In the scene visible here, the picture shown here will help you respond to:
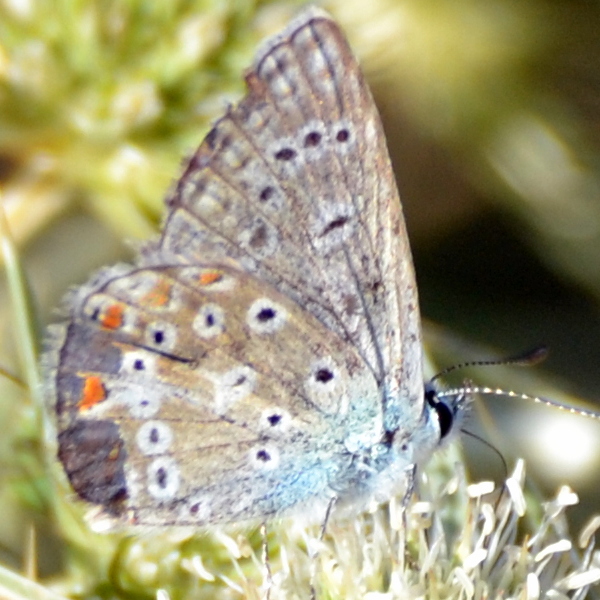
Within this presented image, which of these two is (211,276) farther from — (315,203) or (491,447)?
(491,447)

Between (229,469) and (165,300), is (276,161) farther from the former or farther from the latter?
(229,469)

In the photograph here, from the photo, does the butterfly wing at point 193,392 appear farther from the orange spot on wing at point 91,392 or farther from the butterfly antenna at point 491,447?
the butterfly antenna at point 491,447

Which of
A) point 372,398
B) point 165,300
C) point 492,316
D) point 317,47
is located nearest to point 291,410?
point 372,398

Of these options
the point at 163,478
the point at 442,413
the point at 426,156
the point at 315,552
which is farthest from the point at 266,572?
the point at 426,156

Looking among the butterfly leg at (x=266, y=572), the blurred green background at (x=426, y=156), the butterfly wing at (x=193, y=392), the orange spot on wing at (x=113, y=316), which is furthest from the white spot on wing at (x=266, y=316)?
the blurred green background at (x=426, y=156)

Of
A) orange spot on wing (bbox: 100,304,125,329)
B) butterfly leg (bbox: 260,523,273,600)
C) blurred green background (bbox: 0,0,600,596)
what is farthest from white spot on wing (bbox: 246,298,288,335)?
blurred green background (bbox: 0,0,600,596)

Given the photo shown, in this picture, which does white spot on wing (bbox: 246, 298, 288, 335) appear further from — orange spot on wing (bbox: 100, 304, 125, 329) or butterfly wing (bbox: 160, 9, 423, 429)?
orange spot on wing (bbox: 100, 304, 125, 329)
